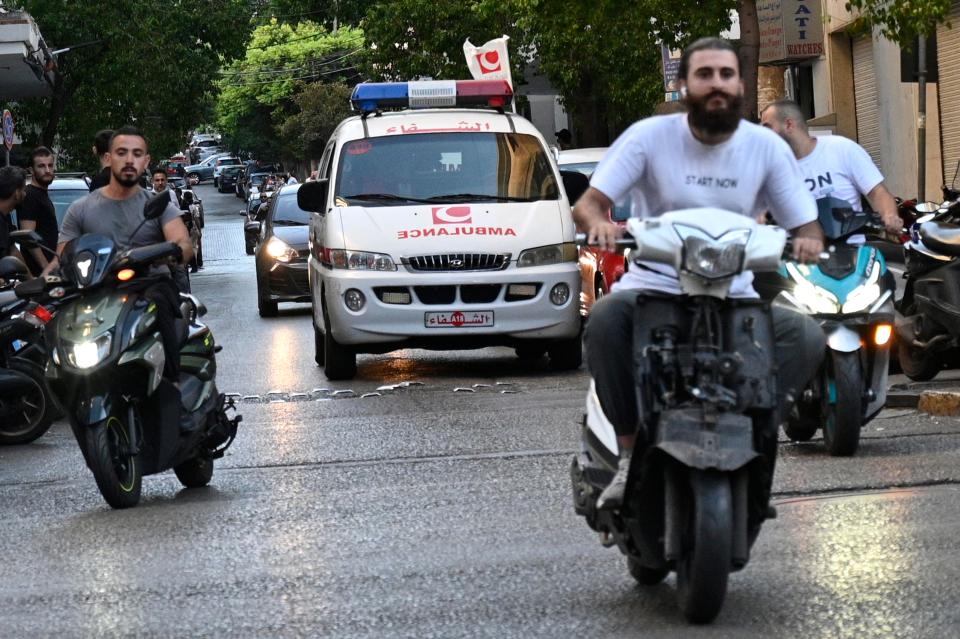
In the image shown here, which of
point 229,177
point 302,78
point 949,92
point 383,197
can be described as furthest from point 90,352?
point 229,177

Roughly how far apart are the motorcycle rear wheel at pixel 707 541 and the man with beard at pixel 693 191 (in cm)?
37

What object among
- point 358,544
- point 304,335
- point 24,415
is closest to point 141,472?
point 358,544

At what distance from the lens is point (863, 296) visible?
9.10m

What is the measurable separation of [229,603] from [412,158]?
9.15 metres

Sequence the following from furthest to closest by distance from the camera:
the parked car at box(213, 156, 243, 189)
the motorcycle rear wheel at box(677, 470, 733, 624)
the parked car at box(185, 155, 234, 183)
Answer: the parked car at box(185, 155, 234, 183) < the parked car at box(213, 156, 243, 189) < the motorcycle rear wheel at box(677, 470, 733, 624)

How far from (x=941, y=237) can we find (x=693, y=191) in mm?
6215

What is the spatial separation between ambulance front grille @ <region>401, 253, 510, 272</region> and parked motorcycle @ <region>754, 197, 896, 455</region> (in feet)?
15.7

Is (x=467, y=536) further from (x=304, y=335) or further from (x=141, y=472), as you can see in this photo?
(x=304, y=335)

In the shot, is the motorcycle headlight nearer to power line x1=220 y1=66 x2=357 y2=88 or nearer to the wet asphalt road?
the wet asphalt road

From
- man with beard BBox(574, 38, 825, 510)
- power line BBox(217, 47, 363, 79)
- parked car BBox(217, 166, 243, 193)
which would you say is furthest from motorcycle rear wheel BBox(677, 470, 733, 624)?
parked car BBox(217, 166, 243, 193)

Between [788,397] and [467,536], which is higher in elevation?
[788,397]

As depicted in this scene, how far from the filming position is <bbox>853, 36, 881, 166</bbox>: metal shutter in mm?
31422

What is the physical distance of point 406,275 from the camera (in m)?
14.0

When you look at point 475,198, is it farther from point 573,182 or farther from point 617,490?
point 617,490
